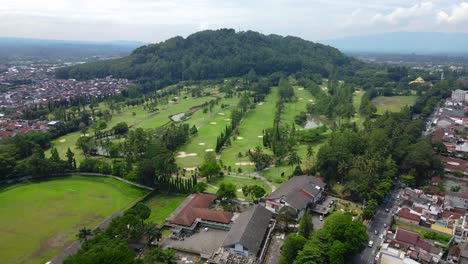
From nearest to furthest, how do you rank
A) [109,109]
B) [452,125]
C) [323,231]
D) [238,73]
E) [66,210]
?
[323,231] → [66,210] → [452,125] → [109,109] → [238,73]

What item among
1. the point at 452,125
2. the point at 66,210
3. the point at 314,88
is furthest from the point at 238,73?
the point at 66,210

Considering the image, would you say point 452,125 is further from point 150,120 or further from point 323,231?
point 150,120

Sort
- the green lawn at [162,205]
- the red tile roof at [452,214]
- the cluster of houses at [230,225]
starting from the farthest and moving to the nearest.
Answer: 1. the green lawn at [162,205]
2. the red tile roof at [452,214]
3. the cluster of houses at [230,225]

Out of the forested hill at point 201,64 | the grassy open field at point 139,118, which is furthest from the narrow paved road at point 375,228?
the forested hill at point 201,64

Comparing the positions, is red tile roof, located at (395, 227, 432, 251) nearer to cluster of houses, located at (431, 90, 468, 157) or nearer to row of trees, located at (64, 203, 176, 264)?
row of trees, located at (64, 203, 176, 264)

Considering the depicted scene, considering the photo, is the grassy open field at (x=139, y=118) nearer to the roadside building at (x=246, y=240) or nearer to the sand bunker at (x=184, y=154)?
the sand bunker at (x=184, y=154)

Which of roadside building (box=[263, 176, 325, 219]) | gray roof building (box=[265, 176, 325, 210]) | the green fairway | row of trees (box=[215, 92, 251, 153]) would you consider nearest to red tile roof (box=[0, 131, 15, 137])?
row of trees (box=[215, 92, 251, 153])
